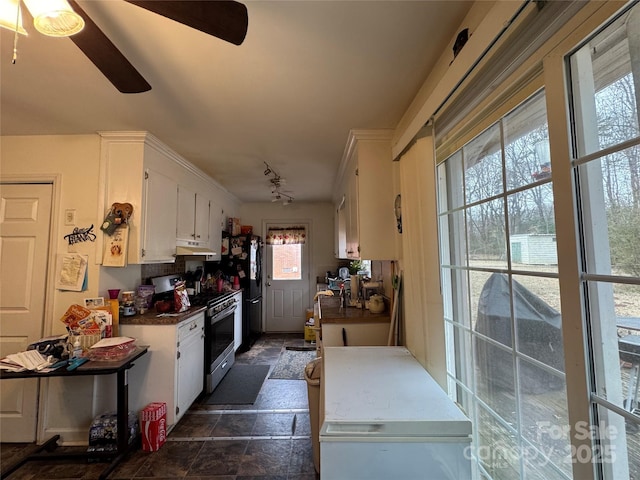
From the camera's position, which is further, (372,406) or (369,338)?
(369,338)

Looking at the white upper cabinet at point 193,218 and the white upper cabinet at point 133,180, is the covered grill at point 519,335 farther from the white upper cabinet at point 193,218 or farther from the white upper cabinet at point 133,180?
the white upper cabinet at point 193,218

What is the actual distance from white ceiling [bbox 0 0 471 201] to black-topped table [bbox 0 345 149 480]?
167 centimetres

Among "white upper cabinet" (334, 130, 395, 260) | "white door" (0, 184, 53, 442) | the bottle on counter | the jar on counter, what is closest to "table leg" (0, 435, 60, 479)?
"white door" (0, 184, 53, 442)

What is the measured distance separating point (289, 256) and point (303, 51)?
4.04 m

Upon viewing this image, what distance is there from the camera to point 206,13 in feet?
2.76

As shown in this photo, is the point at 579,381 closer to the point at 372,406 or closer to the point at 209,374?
the point at 372,406

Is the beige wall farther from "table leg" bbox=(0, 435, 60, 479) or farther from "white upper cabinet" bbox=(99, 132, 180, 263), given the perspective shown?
"table leg" bbox=(0, 435, 60, 479)

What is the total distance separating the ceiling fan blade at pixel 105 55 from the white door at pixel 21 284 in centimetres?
164

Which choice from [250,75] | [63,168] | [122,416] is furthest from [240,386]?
[250,75]

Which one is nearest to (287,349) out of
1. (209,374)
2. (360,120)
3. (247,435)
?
(209,374)

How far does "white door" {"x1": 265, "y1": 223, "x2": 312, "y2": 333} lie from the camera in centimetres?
496

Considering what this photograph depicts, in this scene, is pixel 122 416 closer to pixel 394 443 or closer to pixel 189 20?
pixel 394 443

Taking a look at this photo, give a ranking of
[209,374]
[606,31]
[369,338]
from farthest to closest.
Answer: [209,374], [369,338], [606,31]

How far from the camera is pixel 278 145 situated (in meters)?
2.40
